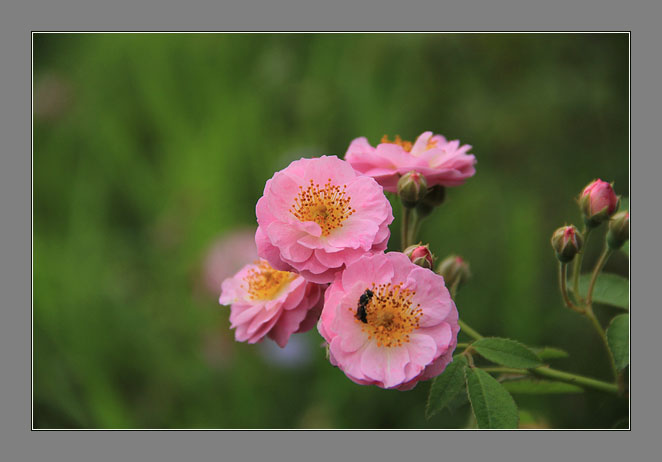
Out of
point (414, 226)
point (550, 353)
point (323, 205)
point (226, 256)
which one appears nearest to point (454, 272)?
point (414, 226)

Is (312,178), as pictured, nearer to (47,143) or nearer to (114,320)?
(114,320)

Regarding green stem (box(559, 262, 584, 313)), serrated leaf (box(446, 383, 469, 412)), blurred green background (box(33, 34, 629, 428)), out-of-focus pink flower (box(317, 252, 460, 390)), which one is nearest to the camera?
out-of-focus pink flower (box(317, 252, 460, 390))

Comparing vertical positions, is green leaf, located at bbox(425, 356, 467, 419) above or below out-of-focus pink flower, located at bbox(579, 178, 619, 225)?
below

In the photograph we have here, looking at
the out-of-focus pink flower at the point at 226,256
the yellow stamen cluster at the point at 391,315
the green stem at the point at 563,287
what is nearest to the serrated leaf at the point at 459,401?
the yellow stamen cluster at the point at 391,315

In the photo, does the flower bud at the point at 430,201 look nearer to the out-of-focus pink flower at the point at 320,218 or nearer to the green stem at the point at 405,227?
the green stem at the point at 405,227

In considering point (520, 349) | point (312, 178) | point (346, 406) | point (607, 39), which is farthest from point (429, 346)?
point (607, 39)

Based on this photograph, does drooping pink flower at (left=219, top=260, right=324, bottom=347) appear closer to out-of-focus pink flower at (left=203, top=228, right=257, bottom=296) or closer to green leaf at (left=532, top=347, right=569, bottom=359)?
green leaf at (left=532, top=347, right=569, bottom=359)

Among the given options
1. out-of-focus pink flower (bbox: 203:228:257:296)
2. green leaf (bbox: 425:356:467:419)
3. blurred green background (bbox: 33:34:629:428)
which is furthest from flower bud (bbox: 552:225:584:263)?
out-of-focus pink flower (bbox: 203:228:257:296)
